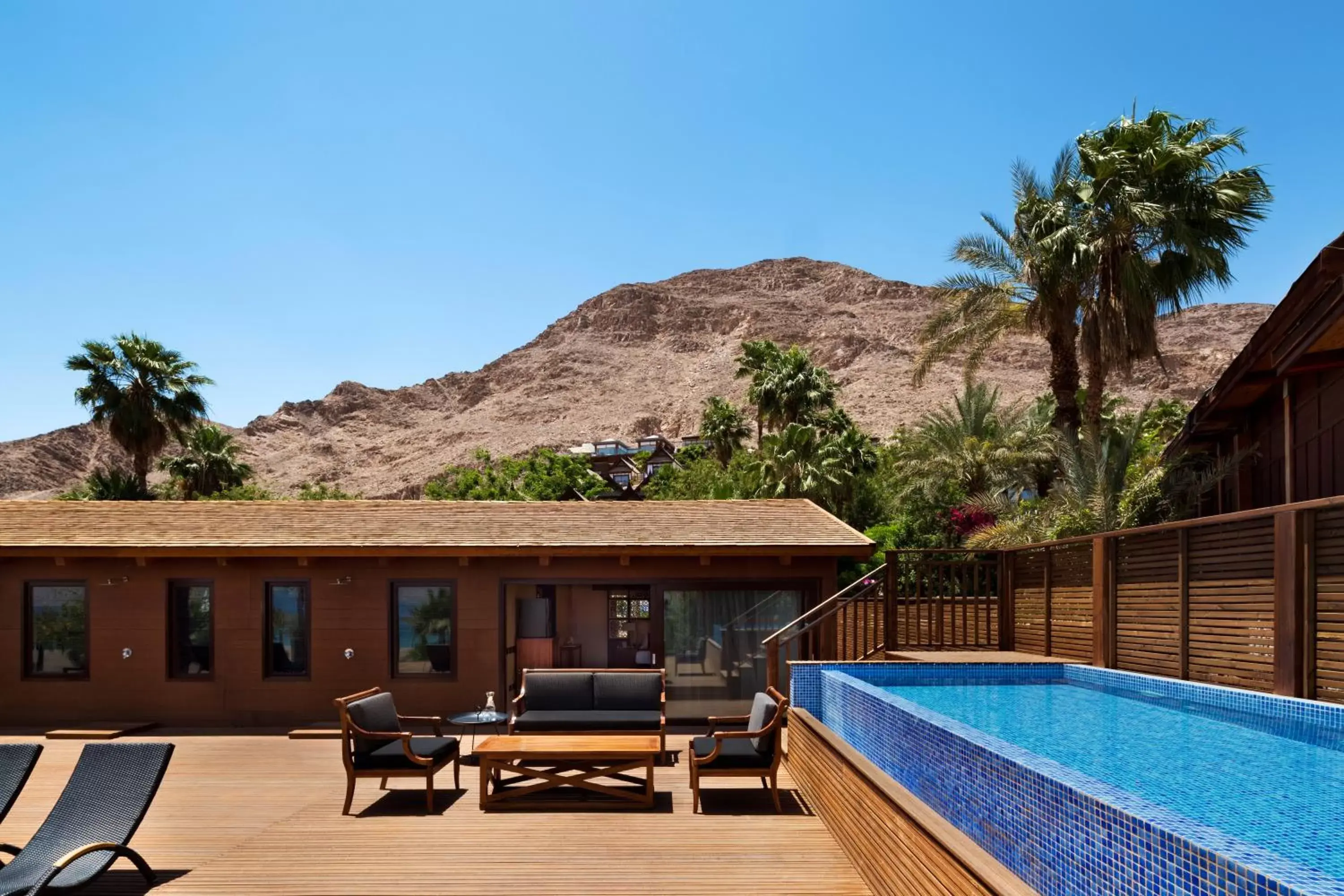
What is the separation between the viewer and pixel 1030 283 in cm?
1545

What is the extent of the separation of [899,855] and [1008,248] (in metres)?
13.7

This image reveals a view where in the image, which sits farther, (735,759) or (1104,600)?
(1104,600)

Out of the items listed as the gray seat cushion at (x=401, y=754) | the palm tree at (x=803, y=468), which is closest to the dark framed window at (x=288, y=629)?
the gray seat cushion at (x=401, y=754)

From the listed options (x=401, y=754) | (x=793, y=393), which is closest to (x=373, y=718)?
(x=401, y=754)

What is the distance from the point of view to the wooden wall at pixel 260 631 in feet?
38.1

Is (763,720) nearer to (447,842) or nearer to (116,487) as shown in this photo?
(447,842)

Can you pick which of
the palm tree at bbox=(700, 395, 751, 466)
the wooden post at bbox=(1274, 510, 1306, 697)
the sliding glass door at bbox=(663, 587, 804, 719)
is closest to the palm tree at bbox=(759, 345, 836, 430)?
the palm tree at bbox=(700, 395, 751, 466)

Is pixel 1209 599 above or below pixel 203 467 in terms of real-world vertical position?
below

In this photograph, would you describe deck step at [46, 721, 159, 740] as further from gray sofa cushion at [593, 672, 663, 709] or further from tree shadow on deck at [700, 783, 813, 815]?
tree shadow on deck at [700, 783, 813, 815]

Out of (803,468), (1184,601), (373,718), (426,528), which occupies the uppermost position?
(803,468)

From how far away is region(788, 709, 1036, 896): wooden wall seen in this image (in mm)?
3518

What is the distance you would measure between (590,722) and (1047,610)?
5152 mm

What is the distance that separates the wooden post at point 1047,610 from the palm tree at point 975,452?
46.1 ft

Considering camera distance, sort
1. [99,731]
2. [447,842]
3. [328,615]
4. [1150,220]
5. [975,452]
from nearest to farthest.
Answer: [447,842] → [99,731] → [328,615] → [1150,220] → [975,452]
